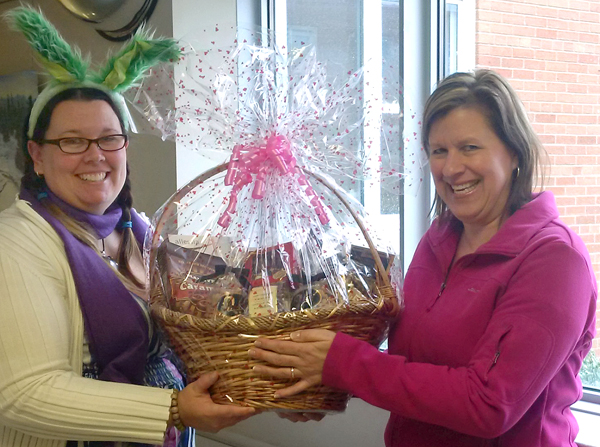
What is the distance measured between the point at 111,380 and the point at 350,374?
1.59 ft

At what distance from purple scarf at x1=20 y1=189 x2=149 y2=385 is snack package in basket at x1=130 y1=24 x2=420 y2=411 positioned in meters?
0.12

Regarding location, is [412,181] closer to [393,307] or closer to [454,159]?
[454,159]

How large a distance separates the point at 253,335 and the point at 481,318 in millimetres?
402

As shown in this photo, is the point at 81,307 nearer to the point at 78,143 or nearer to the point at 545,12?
the point at 78,143

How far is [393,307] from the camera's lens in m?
1.16

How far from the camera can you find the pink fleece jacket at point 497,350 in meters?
1.00

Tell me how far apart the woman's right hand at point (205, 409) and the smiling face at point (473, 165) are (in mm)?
563

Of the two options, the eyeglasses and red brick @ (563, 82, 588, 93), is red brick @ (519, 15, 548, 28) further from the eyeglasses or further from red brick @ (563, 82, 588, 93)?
the eyeglasses

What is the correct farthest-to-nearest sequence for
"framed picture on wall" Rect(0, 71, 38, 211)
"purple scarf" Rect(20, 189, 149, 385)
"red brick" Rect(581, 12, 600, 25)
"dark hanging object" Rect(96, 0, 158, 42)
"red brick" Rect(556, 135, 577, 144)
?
"framed picture on wall" Rect(0, 71, 38, 211)
"dark hanging object" Rect(96, 0, 158, 42)
"red brick" Rect(556, 135, 577, 144)
"red brick" Rect(581, 12, 600, 25)
"purple scarf" Rect(20, 189, 149, 385)

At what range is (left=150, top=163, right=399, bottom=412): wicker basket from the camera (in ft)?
3.44

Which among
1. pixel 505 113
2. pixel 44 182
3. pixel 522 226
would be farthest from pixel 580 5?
pixel 44 182

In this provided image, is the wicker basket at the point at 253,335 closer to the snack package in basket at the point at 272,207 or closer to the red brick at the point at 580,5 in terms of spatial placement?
the snack package in basket at the point at 272,207

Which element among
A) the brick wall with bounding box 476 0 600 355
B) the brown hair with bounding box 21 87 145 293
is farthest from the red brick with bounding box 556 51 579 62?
the brown hair with bounding box 21 87 145 293

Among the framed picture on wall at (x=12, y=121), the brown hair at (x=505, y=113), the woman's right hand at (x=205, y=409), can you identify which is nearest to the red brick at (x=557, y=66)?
the brown hair at (x=505, y=113)
